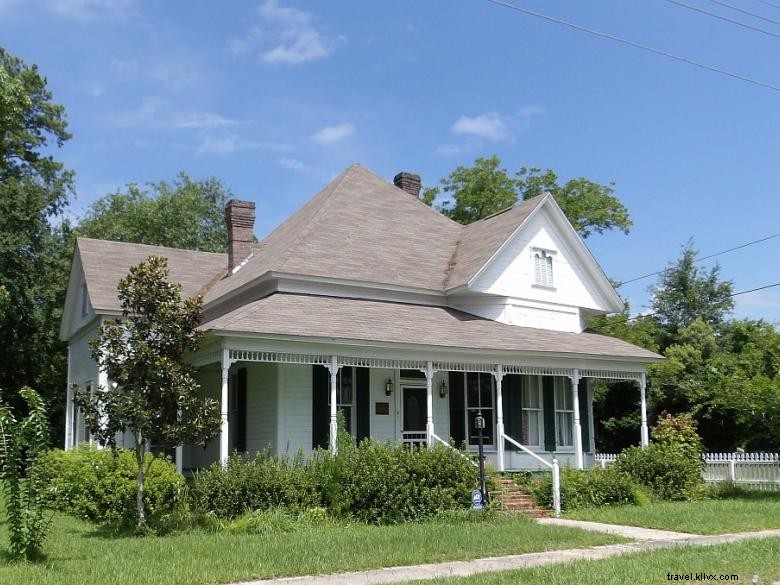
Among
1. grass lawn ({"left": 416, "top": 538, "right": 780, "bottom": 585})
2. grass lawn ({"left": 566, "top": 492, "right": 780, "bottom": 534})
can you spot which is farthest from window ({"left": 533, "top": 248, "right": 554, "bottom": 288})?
grass lawn ({"left": 416, "top": 538, "right": 780, "bottom": 585})

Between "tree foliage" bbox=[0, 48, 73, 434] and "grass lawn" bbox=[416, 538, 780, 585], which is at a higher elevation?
"tree foliage" bbox=[0, 48, 73, 434]

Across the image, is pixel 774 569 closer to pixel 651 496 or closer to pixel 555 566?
pixel 555 566

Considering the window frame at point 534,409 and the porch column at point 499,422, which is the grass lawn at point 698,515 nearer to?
the porch column at point 499,422

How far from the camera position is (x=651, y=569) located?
31.0 ft

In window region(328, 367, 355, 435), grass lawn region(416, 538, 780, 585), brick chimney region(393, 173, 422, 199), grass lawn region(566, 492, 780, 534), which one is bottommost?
grass lawn region(566, 492, 780, 534)

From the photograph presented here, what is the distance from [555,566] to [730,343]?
88.5 ft

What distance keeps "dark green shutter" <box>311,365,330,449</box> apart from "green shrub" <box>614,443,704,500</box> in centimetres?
676

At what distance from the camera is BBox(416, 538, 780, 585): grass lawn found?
29.1 feet

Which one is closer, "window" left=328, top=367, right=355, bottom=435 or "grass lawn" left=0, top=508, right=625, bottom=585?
"grass lawn" left=0, top=508, right=625, bottom=585

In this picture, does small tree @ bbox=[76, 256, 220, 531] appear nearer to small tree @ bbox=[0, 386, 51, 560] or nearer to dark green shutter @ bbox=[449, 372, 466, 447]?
small tree @ bbox=[0, 386, 51, 560]

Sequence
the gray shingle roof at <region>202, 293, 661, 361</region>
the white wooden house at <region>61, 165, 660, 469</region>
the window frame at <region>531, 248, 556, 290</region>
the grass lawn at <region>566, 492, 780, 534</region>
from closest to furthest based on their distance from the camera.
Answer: the grass lawn at <region>566, 492, 780, 534</region>
the gray shingle roof at <region>202, 293, 661, 361</region>
the white wooden house at <region>61, 165, 660, 469</region>
the window frame at <region>531, 248, 556, 290</region>

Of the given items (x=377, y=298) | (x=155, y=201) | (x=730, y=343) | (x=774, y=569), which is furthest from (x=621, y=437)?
(x=155, y=201)

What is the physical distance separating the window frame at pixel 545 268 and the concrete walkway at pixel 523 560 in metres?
9.84

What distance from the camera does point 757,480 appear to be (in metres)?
20.7
